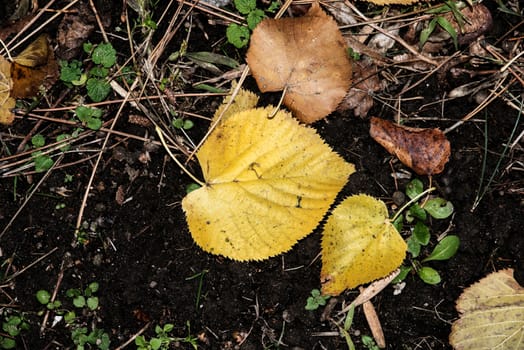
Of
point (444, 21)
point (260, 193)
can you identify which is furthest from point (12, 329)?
point (444, 21)

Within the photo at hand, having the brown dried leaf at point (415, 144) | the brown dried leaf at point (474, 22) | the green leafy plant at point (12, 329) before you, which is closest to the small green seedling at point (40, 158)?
the green leafy plant at point (12, 329)

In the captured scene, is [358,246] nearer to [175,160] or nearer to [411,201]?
[411,201]

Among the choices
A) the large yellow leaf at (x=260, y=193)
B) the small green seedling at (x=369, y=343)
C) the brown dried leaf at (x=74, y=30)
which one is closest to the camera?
the large yellow leaf at (x=260, y=193)

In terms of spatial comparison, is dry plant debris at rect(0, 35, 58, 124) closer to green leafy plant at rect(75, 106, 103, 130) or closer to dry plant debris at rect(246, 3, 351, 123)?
green leafy plant at rect(75, 106, 103, 130)

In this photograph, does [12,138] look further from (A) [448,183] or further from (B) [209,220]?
(A) [448,183]

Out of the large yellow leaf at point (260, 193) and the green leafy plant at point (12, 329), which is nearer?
the large yellow leaf at point (260, 193)

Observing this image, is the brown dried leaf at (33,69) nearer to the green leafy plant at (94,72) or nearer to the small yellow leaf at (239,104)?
the green leafy plant at (94,72)
